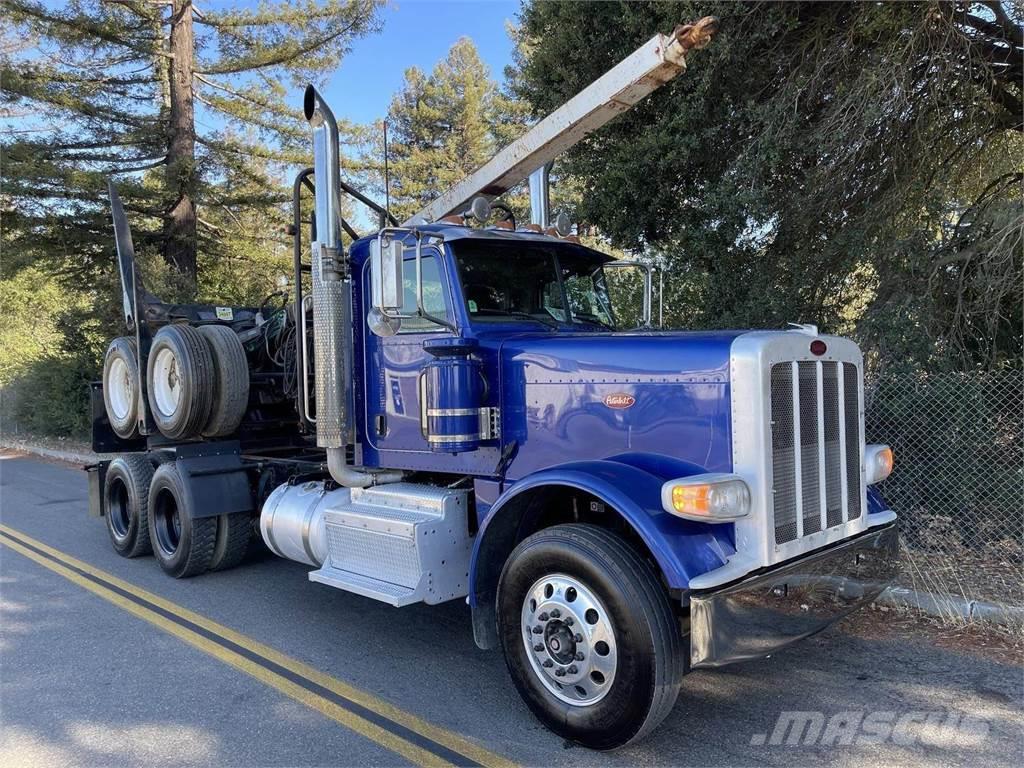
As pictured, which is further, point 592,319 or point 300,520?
point 300,520

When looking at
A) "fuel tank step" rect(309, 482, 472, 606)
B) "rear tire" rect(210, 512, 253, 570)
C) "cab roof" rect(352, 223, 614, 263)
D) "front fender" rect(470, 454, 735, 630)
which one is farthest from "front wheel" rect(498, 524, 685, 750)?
"rear tire" rect(210, 512, 253, 570)

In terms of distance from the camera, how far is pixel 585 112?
471cm

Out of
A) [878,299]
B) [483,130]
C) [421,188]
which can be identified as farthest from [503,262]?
[483,130]

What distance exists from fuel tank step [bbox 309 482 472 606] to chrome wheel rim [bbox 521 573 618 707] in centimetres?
86

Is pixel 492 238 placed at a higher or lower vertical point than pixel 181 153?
lower

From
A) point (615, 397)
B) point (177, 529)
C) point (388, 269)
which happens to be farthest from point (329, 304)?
point (177, 529)

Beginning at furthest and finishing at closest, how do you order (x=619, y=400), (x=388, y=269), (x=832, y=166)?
(x=832, y=166)
(x=388, y=269)
(x=619, y=400)

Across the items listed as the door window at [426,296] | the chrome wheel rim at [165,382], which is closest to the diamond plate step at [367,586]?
the door window at [426,296]

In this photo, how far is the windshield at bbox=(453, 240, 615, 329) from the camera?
15.1 ft

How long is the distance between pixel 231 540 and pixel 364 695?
2.90m

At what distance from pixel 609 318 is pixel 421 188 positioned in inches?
796

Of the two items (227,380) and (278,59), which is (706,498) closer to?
(227,380)

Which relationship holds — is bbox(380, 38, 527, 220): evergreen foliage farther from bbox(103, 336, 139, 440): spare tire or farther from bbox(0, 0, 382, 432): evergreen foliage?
bbox(103, 336, 139, 440): spare tire

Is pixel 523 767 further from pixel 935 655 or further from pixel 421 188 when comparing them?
pixel 421 188
